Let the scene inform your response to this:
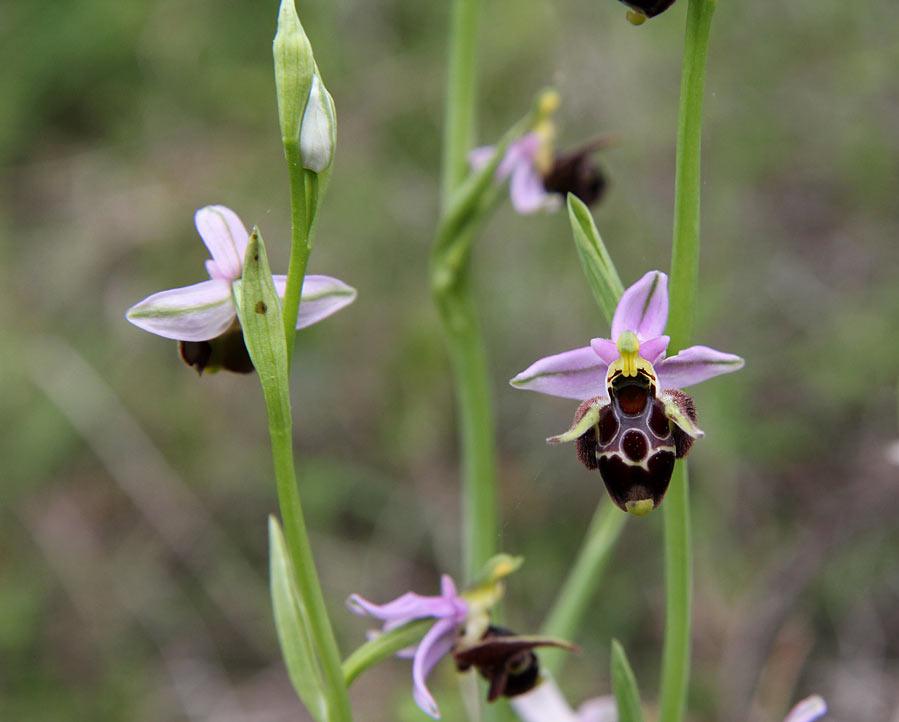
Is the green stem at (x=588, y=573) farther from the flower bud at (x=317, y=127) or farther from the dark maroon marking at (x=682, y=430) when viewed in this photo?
the flower bud at (x=317, y=127)

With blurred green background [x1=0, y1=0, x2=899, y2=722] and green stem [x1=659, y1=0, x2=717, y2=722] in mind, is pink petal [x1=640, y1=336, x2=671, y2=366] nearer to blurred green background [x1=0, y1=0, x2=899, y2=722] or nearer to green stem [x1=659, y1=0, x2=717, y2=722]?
green stem [x1=659, y1=0, x2=717, y2=722]

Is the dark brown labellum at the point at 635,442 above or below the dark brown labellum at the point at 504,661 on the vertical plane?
above

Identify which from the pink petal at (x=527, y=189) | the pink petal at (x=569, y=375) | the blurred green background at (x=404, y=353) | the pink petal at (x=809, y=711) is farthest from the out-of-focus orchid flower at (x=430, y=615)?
the blurred green background at (x=404, y=353)

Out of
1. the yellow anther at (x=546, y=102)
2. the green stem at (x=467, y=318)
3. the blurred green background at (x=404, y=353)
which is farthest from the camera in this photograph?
the blurred green background at (x=404, y=353)

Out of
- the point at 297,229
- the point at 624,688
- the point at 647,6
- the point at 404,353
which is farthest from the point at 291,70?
the point at 404,353

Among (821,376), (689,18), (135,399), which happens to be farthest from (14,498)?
(689,18)

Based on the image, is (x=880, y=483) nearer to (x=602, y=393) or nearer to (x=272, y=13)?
(x=602, y=393)

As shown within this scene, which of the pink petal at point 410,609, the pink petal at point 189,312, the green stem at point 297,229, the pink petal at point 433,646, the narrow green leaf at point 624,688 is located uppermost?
the green stem at point 297,229

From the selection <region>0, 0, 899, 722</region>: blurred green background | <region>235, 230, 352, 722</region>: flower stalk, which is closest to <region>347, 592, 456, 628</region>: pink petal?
<region>235, 230, 352, 722</region>: flower stalk
